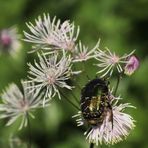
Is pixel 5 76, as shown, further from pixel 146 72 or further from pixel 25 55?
pixel 146 72

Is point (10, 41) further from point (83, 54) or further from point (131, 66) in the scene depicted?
point (131, 66)

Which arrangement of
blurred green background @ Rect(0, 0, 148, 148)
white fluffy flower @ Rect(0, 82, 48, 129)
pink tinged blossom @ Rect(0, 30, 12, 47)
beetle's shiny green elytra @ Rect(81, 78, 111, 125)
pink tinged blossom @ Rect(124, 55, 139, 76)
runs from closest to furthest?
beetle's shiny green elytra @ Rect(81, 78, 111, 125)
pink tinged blossom @ Rect(124, 55, 139, 76)
white fluffy flower @ Rect(0, 82, 48, 129)
blurred green background @ Rect(0, 0, 148, 148)
pink tinged blossom @ Rect(0, 30, 12, 47)

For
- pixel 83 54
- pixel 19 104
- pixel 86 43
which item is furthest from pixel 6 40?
pixel 83 54

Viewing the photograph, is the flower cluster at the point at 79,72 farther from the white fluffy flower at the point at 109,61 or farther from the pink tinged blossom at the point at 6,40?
the pink tinged blossom at the point at 6,40

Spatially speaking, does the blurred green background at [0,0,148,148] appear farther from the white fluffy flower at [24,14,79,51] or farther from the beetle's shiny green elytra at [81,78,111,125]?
the beetle's shiny green elytra at [81,78,111,125]

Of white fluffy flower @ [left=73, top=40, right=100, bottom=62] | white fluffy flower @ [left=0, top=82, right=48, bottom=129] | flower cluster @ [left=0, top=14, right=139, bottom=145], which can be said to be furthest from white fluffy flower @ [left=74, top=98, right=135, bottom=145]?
white fluffy flower @ [left=0, top=82, right=48, bottom=129]

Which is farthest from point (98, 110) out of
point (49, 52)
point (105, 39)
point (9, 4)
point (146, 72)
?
point (9, 4)
